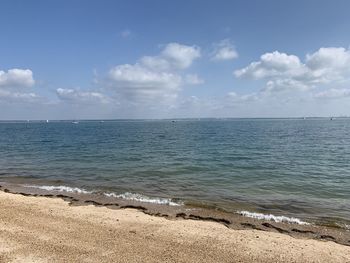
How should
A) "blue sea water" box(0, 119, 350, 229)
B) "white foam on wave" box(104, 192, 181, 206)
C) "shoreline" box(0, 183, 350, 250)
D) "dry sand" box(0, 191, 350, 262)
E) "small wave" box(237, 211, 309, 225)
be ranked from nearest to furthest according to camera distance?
1. "dry sand" box(0, 191, 350, 262)
2. "shoreline" box(0, 183, 350, 250)
3. "small wave" box(237, 211, 309, 225)
4. "white foam on wave" box(104, 192, 181, 206)
5. "blue sea water" box(0, 119, 350, 229)

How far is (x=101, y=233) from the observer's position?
1143cm

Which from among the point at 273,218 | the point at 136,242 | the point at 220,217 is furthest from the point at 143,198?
the point at 136,242

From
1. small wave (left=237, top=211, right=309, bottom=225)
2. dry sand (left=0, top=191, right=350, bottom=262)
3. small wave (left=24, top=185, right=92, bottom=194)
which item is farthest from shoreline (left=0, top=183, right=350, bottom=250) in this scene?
small wave (left=24, top=185, right=92, bottom=194)

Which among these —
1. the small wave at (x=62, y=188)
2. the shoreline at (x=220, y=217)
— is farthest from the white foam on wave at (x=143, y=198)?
the small wave at (x=62, y=188)

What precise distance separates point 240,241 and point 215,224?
86.8 inches

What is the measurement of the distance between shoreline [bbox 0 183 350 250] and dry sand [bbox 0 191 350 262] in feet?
2.47

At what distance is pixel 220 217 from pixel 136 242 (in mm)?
5216

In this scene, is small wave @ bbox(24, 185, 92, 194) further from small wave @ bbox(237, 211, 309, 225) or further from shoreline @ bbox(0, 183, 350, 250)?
small wave @ bbox(237, 211, 309, 225)

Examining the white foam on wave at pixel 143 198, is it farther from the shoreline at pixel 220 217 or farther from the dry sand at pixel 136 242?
the dry sand at pixel 136 242

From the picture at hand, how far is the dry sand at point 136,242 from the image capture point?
954 cm

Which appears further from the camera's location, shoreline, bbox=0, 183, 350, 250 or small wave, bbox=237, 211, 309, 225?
small wave, bbox=237, 211, 309, 225

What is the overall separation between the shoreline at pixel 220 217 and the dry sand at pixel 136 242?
75 cm

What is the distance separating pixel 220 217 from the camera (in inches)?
575

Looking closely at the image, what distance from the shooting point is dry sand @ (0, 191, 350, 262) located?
9539mm
